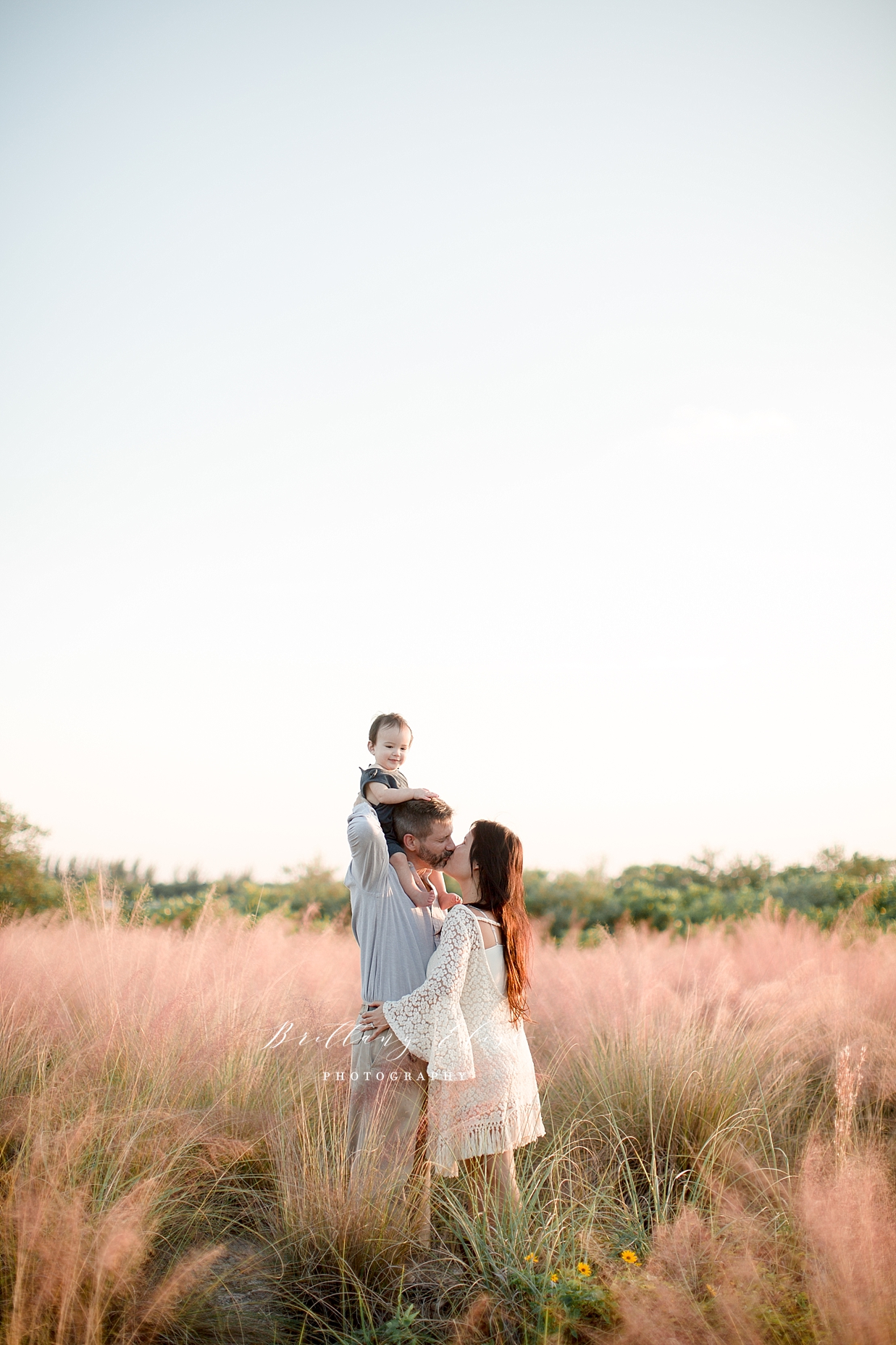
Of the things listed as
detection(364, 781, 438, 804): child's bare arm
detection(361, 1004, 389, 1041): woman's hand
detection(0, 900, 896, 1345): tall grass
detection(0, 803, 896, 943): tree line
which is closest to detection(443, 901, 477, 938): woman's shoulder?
detection(361, 1004, 389, 1041): woman's hand

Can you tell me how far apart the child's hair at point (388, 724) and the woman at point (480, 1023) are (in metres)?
1.27

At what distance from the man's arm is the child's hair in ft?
3.65

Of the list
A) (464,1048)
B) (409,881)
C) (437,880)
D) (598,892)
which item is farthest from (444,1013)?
(598,892)

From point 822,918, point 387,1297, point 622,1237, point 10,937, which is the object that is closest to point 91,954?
point 10,937

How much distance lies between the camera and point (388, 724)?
4.88 metres

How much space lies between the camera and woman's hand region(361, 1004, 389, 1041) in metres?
3.58

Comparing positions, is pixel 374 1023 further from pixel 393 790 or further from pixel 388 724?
pixel 388 724

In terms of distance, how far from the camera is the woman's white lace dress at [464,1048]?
3404 millimetres

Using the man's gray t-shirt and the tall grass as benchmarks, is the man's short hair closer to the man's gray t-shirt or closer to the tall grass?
the man's gray t-shirt

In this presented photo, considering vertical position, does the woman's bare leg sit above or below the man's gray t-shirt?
below

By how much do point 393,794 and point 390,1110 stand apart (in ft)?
4.39

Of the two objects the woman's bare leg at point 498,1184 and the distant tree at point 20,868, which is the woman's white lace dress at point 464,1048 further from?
the distant tree at point 20,868

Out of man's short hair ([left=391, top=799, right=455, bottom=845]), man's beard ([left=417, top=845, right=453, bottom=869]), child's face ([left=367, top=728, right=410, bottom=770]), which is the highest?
child's face ([left=367, top=728, right=410, bottom=770])

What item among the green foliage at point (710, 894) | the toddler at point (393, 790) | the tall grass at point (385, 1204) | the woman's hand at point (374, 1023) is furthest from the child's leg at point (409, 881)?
the green foliage at point (710, 894)
